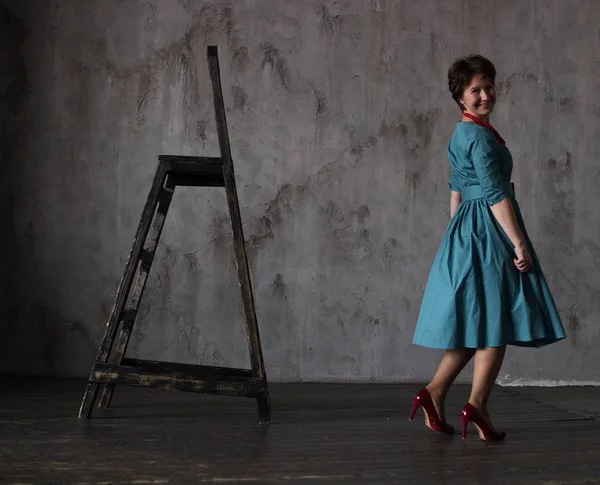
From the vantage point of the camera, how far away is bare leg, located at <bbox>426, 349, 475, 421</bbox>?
2.85 meters

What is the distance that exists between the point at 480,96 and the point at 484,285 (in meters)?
0.70

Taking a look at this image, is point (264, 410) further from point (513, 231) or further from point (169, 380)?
point (513, 231)

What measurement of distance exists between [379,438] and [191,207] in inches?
79.4

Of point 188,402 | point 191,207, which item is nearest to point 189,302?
point 191,207

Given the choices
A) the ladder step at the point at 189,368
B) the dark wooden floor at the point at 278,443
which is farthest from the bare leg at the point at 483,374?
the ladder step at the point at 189,368

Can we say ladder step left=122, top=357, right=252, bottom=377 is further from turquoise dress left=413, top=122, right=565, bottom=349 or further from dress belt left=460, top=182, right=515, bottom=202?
dress belt left=460, top=182, right=515, bottom=202

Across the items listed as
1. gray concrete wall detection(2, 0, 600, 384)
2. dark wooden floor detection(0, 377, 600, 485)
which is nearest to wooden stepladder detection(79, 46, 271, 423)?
dark wooden floor detection(0, 377, 600, 485)

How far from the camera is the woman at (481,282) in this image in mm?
2707

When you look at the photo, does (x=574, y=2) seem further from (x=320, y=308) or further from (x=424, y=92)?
(x=320, y=308)

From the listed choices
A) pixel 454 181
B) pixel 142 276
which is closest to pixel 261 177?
pixel 142 276

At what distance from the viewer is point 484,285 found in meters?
2.73

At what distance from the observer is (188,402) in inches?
139

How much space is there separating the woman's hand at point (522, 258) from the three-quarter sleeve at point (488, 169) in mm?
185

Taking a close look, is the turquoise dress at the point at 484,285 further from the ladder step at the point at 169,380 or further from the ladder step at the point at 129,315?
the ladder step at the point at 129,315
